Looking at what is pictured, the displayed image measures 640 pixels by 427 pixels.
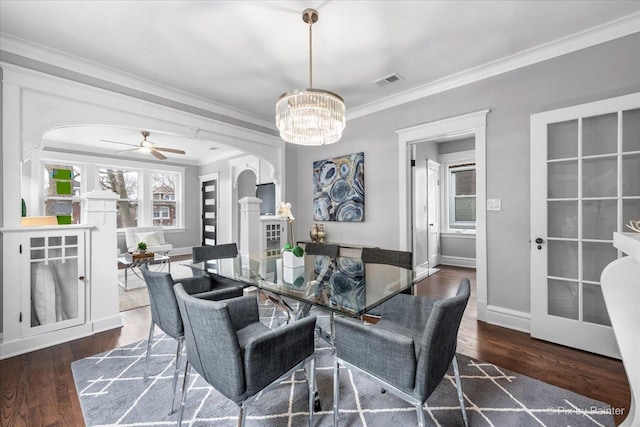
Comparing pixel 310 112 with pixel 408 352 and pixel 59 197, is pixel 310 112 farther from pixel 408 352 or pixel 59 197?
pixel 59 197

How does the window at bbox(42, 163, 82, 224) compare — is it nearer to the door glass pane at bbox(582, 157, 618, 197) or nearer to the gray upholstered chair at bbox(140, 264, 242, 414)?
the gray upholstered chair at bbox(140, 264, 242, 414)

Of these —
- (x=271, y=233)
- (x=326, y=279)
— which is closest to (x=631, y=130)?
(x=326, y=279)

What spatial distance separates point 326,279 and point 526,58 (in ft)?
9.42

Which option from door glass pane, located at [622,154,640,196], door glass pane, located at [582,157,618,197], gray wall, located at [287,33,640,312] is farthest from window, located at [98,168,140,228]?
door glass pane, located at [622,154,640,196]

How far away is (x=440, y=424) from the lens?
1.58 meters

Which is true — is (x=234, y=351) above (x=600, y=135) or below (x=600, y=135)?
below

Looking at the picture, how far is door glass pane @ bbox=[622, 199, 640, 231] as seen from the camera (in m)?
2.24

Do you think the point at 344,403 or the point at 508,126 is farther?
the point at 508,126

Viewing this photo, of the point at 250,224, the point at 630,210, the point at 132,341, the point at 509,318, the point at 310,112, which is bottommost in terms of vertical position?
the point at 132,341

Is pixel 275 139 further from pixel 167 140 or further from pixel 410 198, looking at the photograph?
pixel 167 140

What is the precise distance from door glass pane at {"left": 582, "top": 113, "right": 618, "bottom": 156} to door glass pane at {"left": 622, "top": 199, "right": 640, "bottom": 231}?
17.1 inches

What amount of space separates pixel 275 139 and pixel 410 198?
7.90ft

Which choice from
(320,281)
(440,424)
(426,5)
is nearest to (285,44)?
(426,5)

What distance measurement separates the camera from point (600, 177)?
239 cm
